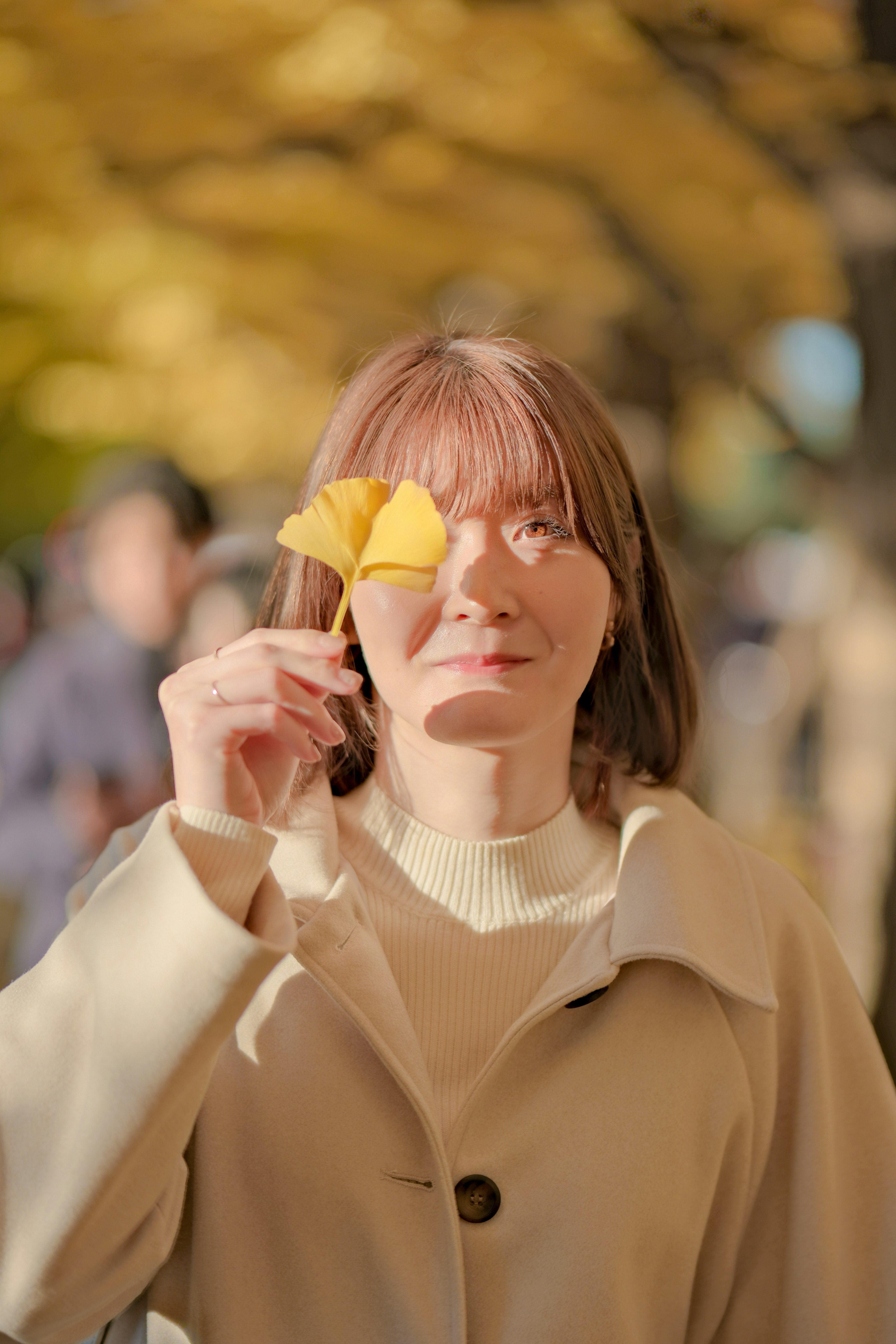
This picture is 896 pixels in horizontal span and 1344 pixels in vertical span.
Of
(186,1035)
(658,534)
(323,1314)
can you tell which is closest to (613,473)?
(658,534)

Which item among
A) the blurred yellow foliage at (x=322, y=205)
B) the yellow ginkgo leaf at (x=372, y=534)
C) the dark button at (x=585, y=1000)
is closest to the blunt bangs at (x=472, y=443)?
the yellow ginkgo leaf at (x=372, y=534)

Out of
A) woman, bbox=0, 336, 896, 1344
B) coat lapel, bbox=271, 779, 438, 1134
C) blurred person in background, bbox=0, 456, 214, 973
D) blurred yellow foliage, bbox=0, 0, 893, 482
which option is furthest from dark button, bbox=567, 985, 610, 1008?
blurred yellow foliage, bbox=0, 0, 893, 482

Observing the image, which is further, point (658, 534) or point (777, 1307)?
point (658, 534)

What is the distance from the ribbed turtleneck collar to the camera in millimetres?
1193

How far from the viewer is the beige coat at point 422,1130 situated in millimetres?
866

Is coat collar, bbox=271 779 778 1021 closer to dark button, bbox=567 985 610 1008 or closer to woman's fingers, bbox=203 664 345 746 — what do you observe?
dark button, bbox=567 985 610 1008

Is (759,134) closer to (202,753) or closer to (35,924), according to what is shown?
(35,924)

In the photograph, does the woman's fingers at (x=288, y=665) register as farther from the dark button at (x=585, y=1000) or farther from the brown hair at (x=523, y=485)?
the dark button at (x=585, y=1000)

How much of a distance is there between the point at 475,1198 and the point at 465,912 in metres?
0.28

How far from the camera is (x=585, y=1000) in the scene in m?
1.12

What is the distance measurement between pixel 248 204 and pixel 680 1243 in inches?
225

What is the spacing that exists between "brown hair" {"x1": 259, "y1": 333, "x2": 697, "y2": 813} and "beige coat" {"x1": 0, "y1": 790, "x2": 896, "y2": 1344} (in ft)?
0.51

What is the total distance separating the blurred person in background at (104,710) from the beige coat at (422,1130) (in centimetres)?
232

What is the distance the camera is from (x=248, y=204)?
582 centimetres
